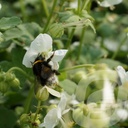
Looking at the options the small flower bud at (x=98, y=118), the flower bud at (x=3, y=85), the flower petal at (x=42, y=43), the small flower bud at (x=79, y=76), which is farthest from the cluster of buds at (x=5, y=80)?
the small flower bud at (x=79, y=76)

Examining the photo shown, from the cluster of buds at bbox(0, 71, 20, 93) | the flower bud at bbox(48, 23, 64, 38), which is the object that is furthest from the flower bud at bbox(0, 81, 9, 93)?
the flower bud at bbox(48, 23, 64, 38)

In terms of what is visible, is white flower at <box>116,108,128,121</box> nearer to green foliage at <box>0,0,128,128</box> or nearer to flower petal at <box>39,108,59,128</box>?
green foliage at <box>0,0,128,128</box>

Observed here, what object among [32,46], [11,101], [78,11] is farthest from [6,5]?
[32,46]

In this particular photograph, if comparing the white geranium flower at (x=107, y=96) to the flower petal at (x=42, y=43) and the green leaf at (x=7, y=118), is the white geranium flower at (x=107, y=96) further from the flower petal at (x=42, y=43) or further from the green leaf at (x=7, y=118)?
the green leaf at (x=7, y=118)

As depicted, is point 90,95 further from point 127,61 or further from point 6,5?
point 6,5

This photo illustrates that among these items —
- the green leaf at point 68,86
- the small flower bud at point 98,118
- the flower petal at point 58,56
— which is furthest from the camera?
the green leaf at point 68,86

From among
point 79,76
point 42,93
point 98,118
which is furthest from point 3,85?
point 79,76
